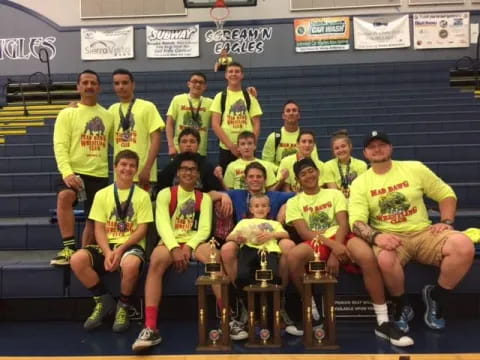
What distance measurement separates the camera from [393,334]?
2.53 metres

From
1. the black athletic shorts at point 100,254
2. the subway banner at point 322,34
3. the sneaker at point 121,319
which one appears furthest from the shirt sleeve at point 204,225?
the subway banner at point 322,34

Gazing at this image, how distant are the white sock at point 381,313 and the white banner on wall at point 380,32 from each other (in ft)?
24.7

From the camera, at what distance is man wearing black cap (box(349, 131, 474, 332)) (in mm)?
2676

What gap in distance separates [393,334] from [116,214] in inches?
69.3

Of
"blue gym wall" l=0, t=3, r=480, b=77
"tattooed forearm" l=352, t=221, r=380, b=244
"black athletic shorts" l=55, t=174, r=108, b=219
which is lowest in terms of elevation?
"tattooed forearm" l=352, t=221, r=380, b=244

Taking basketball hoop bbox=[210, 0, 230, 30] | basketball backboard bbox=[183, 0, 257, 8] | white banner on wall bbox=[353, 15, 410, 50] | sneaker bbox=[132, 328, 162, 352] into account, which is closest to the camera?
sneaker bbox=[132, 328, 162, 352]

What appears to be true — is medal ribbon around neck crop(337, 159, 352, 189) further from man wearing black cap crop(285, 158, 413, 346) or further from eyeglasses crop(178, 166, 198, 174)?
eyeglasses crop(178, 166, 198, 174)

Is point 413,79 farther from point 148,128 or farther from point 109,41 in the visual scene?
point 148,128

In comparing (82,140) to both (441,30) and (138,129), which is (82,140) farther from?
(441,30)

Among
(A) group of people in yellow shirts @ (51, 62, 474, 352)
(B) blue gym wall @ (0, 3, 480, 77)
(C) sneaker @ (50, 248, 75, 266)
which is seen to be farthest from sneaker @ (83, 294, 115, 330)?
(B) blue gym wall @ (0, 3, 480, 77)

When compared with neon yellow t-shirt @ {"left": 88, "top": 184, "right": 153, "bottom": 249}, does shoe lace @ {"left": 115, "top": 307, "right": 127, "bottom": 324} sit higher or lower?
lower

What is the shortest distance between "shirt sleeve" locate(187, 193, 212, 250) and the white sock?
1097mm

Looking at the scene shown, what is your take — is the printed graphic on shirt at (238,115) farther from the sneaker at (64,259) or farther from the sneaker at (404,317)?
the sneaker at (404,317)

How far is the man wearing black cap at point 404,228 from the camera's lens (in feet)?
8.78
